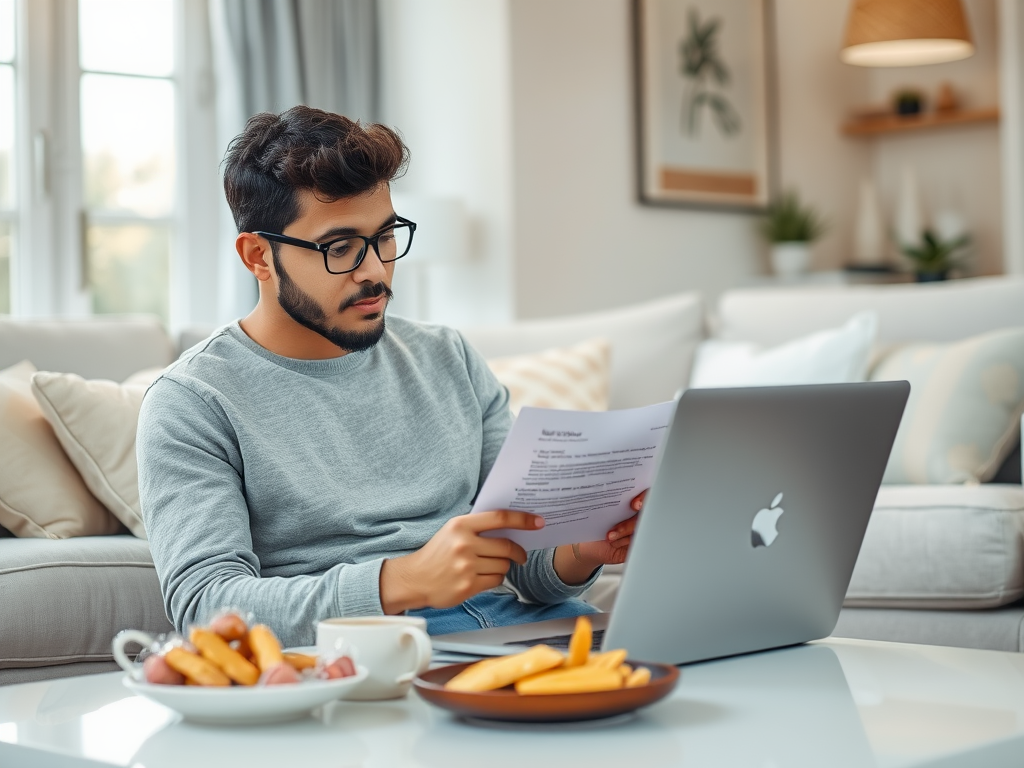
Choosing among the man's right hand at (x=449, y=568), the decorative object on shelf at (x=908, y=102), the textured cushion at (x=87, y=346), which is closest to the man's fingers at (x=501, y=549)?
the man's right hand at (x=449, y=568)

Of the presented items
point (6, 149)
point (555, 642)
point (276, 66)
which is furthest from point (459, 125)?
point (555, 642)

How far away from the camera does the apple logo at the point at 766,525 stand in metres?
1.09

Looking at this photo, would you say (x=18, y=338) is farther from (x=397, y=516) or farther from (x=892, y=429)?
(x=892, y=429)

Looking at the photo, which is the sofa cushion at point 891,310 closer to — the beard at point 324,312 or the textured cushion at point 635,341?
the textured cushion at point 635,341

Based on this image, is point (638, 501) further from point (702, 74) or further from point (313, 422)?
point (702, 74)

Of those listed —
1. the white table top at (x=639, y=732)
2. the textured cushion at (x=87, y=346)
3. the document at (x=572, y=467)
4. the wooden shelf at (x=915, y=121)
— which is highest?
the wooden shelf at (x=915, y=121)

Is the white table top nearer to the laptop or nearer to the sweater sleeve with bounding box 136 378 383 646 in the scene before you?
the laptop

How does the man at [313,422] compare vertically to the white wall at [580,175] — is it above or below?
below

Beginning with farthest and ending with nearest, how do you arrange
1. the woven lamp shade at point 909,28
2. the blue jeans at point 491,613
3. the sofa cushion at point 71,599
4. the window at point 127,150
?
the woven lamp shade at point 909,28 < the window at point 127,150 < the sofa cushion at point 71,599 < the blue jeans at point 491,613

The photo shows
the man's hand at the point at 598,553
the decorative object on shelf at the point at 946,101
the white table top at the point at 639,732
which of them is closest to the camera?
the white table top at the point at 639,732

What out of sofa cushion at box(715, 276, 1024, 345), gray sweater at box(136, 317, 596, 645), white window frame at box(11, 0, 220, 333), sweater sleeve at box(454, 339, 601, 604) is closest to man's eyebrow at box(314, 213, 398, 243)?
gray sweater at box(136, 317, 596, 645)

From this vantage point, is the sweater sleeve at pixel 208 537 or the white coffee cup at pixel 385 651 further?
the sweater sleeve at pixel 208 537

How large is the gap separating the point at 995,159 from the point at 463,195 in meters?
2.35

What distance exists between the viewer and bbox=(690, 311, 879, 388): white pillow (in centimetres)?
253
